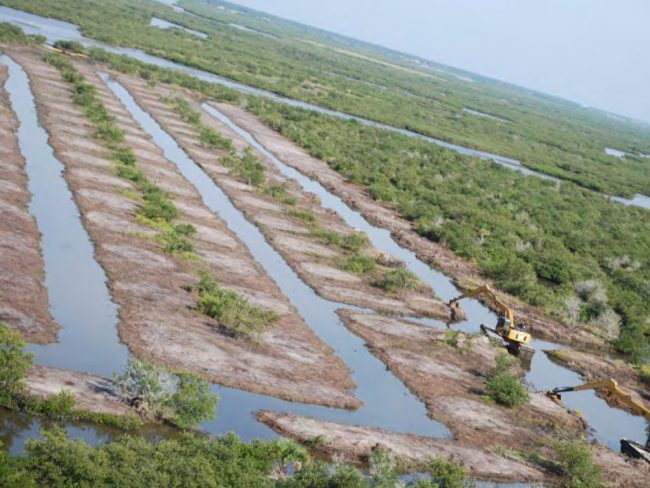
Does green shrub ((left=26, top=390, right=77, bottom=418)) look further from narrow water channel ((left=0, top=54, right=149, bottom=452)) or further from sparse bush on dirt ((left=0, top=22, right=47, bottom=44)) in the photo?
sparse bush on dirt ((left=0, top=22, right=47, bottom=44))

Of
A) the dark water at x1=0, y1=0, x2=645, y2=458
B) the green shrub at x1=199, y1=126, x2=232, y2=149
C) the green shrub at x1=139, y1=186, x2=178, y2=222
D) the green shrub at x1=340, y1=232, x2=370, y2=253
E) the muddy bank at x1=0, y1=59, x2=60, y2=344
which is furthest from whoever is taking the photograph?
the green shrub at x1=199, y1=126, x2=232, y2=149

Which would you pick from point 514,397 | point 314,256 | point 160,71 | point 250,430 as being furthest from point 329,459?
point 160,71

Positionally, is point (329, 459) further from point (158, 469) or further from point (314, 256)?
point (314, 256)

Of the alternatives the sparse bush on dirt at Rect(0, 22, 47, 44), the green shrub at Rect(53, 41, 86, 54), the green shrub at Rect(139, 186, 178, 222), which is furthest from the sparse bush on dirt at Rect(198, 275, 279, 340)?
the green shrub at Rect(53, 41, 86, 54)

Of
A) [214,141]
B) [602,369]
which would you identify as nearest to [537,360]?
[602,369]

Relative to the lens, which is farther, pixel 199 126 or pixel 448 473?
pixel 199 126

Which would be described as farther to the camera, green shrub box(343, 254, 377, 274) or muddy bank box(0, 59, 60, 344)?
green shrub box(343, 254, 377, 274)

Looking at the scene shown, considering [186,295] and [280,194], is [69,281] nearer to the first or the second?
[186,295]
